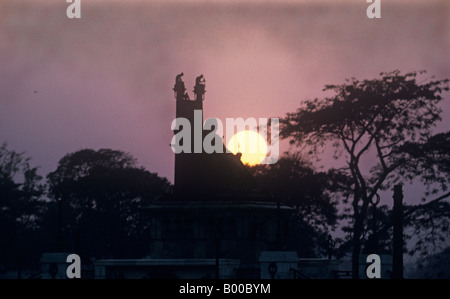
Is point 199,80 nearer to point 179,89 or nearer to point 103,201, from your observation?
point 179,89

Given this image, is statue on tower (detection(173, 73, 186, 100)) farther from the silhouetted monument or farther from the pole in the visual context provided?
the pole

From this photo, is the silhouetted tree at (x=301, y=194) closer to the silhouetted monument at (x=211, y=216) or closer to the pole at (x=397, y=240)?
the silhouetted monument at (x=211, y=216)

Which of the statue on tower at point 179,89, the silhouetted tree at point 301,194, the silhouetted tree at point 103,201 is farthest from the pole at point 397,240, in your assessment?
the silhouetted tree at point 103,201

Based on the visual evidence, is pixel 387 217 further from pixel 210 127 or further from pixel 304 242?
pixel 210 127

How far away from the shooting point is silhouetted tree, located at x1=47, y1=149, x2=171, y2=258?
7519 centimetres

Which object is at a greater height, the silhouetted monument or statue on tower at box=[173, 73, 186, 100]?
statue on tower at box=[173, 73, 186, 100]

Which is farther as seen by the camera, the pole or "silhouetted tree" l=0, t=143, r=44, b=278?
"silhouetted tree" l=0, t=143, r=44, b=278

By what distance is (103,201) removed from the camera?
78.2 meters

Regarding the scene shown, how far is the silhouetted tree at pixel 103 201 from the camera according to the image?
75188mm

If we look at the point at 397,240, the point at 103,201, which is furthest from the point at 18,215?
the point at 397,240

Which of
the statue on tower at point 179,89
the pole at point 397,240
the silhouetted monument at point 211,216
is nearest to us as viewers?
the pole at point 397,240

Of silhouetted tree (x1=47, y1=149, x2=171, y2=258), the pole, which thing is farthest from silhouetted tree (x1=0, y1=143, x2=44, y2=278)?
the pole

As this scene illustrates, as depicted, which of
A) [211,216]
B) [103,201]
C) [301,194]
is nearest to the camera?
[211,216]

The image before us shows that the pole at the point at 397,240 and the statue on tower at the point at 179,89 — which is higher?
the statue on tower at the point at 179,89
